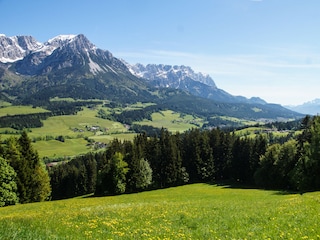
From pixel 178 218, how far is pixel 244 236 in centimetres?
714

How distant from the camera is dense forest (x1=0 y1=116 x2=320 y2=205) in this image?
59.3 m

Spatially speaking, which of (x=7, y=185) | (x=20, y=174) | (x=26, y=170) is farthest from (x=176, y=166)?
(x=7, y=185)

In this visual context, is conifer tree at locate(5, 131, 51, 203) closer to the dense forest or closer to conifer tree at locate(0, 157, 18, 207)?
the dense forest

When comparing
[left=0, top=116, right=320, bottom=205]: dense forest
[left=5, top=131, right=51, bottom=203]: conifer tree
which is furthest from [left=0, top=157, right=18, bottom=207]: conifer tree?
[left=5, top=131, right=51, bottom=203]: conifer tree

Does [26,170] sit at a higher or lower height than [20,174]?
higher

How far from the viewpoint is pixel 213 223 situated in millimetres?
18234

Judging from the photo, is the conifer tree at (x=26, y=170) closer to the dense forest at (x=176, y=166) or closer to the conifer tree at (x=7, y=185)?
the dense forest at (x=176, y=166)

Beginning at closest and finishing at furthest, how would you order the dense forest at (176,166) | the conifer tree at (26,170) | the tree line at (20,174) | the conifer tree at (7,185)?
the conifer tree at (7,185) < the tree line at (20,174) < the dense forest at (176,166) < the conifer tree at (26,170)

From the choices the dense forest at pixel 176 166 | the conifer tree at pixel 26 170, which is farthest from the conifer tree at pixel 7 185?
the conifer tree at pixel 26 170

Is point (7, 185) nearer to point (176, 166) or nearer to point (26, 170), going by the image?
point (26, 170)

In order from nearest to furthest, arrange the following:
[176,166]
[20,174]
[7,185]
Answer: [7,185] < [20,174] < [176,166]

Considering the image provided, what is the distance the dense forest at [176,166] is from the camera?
59312 millimetres

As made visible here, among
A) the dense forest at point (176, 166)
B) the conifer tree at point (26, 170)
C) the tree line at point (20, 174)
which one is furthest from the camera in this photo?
the conifer tree at point (26, 170)

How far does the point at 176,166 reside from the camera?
88.6m
